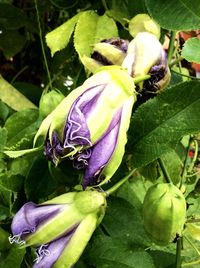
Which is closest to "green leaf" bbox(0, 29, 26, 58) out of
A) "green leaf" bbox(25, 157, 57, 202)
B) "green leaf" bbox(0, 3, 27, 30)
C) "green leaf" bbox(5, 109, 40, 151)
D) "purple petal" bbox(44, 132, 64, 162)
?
"green leaf" bbox(0, 3, 27, 30)

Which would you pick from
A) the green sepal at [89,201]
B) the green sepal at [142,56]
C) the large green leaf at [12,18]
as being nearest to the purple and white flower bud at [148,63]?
the green sepal at [142,56]

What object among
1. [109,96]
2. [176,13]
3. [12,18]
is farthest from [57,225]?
[12,18]

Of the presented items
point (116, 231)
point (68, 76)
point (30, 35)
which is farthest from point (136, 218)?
point (30, 35)

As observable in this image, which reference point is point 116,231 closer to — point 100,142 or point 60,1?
point 100,142

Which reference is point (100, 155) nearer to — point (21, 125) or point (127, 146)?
point (127, 146)

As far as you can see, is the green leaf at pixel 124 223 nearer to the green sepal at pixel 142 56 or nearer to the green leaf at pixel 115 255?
the green leaf at pixel 115 255

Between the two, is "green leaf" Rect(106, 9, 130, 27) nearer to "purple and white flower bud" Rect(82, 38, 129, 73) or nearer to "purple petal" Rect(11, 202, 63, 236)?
"purple and white flower bud" Rect(82, 38, 129, 73)

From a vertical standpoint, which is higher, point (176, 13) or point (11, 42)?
point (176, 13)
